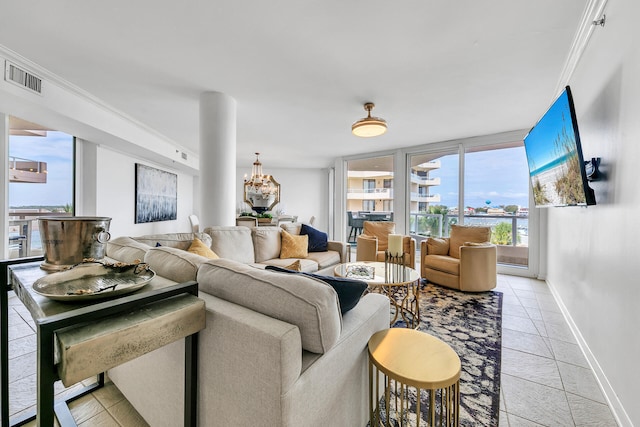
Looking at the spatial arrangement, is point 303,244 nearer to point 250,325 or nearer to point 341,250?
point 341,250

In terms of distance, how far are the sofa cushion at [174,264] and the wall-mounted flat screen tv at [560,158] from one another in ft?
7.79

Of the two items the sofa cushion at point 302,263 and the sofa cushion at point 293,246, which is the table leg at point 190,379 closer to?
the sofa cushion at point 302,263

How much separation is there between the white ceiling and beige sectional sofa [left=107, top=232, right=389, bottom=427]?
1.75 m

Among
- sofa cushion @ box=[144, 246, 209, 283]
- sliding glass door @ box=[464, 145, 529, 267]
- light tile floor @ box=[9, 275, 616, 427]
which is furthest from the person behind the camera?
sliding glass door @ box=[464, 145, 529, 267]

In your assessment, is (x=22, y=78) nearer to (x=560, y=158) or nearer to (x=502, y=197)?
(x=560, y=158)

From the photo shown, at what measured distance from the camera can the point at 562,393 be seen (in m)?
1.60

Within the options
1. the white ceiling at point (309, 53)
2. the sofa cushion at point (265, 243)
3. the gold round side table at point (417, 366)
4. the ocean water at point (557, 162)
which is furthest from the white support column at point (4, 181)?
the ocean water at point (557, 162)

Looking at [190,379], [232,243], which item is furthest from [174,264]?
[232,243]

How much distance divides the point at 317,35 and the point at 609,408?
303 centimetres

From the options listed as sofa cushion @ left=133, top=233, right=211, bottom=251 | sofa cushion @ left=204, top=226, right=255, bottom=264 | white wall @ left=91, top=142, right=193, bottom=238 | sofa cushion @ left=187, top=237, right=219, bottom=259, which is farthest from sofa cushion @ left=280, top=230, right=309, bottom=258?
white wall @ left=91, top=142, right=193, bottom=238

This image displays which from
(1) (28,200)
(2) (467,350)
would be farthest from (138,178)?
(2) (467,350)

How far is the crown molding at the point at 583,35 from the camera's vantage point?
1686mm

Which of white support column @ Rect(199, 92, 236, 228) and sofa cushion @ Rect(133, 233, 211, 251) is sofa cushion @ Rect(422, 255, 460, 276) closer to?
white support column @ Rect(199, 92, 236, 228)

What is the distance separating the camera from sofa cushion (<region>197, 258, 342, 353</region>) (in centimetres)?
94
